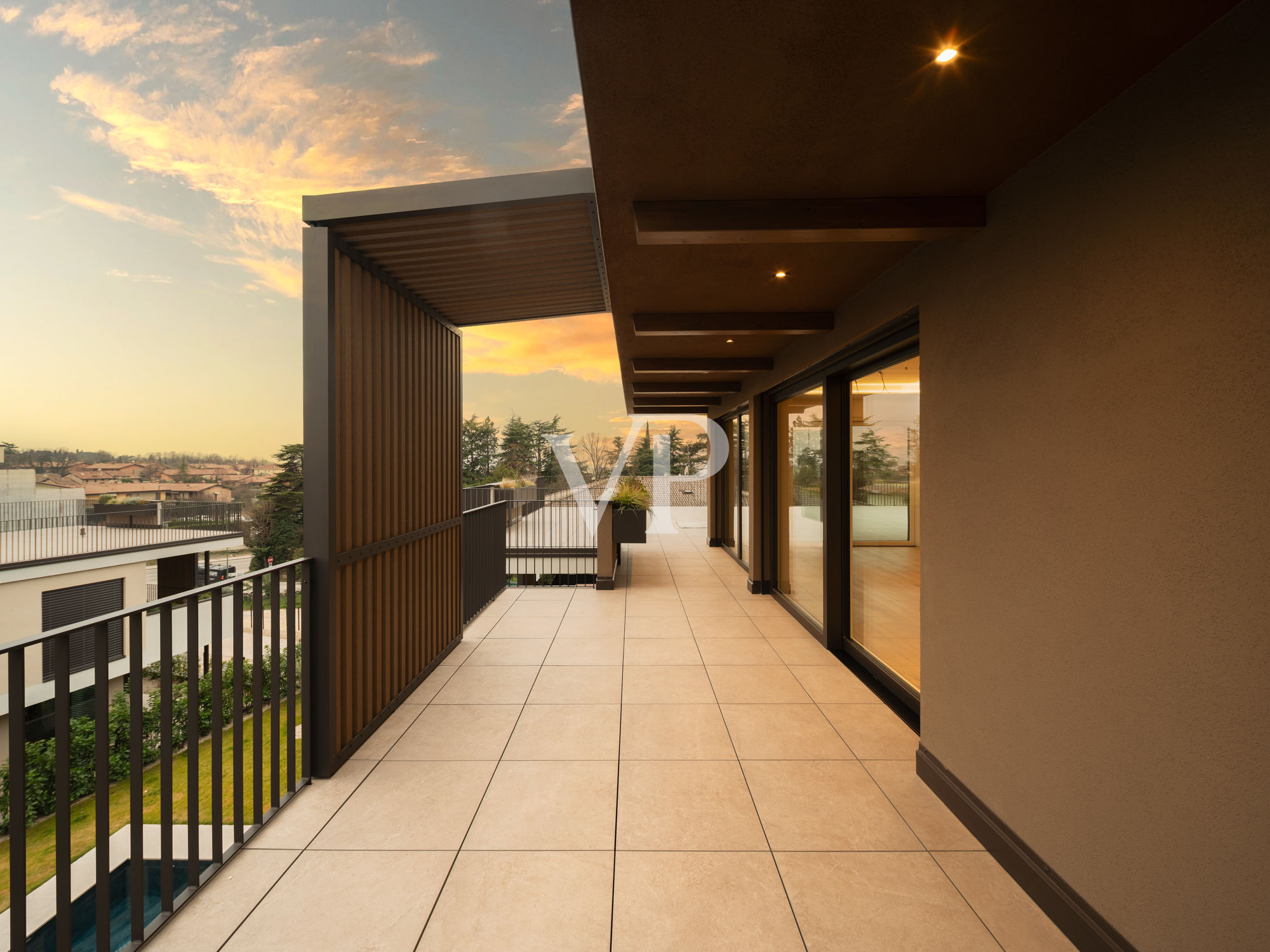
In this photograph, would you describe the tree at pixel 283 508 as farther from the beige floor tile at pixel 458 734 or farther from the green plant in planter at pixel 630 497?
the beige floor tile at pixel 458 734

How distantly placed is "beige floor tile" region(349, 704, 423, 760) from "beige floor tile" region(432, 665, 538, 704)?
17cm

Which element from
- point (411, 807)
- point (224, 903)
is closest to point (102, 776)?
point (224, 903)

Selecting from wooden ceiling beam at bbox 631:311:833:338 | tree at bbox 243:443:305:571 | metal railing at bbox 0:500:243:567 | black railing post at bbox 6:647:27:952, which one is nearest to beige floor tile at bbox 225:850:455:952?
black railing post at bbox 6:647:27:952

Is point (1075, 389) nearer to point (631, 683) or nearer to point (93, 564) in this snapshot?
point (631, 683)

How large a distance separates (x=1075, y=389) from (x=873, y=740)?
207 cm

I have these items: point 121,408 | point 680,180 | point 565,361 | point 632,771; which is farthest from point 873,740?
point 121,408

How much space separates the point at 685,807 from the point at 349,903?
127cm

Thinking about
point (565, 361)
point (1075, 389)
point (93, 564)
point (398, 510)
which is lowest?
point (93, 564)

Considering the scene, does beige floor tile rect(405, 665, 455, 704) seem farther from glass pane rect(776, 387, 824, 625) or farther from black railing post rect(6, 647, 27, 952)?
glass pane rect(776, 387, 824, 625)

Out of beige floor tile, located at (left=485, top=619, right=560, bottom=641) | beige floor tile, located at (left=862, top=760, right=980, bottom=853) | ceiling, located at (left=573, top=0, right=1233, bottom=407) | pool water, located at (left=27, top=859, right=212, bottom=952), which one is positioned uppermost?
A: ceiling, located at (left=573, top=0, right=1233, bottom=407)

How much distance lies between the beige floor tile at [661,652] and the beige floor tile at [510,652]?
68cm

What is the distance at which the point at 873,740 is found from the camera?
292 cm

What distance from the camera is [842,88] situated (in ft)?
4.99

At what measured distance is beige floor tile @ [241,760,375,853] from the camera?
Result: 2.12 meters
